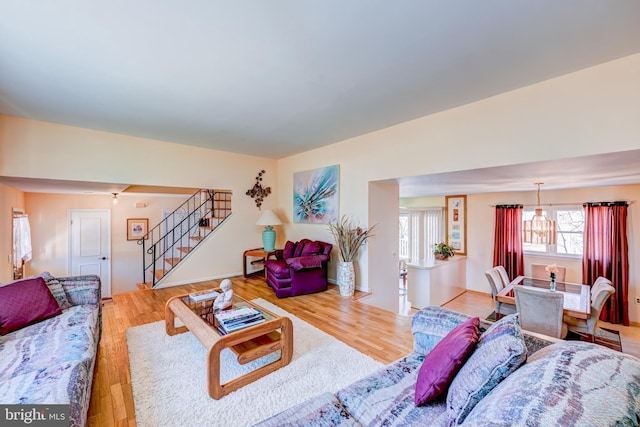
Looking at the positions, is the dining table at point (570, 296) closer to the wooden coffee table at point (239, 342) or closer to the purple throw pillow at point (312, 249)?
the purple throw pillow at point (312, 249)

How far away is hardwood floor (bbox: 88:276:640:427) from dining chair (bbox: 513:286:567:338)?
145 centimetres

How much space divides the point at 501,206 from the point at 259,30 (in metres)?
6.48

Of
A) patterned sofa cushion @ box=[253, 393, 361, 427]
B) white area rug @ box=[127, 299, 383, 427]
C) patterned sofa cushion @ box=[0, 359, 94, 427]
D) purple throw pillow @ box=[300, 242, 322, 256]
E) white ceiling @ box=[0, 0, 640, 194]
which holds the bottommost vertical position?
white area rug @ box=[127, 299, 383, 427]

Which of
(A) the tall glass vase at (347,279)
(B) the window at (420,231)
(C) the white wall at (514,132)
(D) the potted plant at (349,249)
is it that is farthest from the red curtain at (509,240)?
(A) the tall glass vase at (347,279)

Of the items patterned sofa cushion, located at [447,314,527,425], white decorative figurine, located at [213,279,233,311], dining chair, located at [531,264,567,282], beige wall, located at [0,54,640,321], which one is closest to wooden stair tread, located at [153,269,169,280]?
beige wall, located at [0,54,640,321]

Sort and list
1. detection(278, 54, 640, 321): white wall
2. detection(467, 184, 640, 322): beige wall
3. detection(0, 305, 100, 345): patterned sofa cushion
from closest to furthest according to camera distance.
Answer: detection(0, 305, 100, 345): patterned sofa cushion → detection(278, 54, 640, 321): white wall → detection(467, 184, 640, 322): beige wall

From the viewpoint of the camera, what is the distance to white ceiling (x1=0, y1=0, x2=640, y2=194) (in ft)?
5.46

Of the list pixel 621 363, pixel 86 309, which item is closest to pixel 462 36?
pixel 621 363

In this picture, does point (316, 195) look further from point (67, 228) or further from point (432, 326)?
point (67, 228)

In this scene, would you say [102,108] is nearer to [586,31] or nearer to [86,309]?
[86,309]

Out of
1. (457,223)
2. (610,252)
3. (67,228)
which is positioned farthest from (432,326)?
(67,228)

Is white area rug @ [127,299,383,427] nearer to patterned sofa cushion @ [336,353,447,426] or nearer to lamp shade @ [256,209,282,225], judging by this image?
patterned sofa cushion @ [336,353,447,426]

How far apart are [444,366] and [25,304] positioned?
127 inches

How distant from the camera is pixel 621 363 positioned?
101 centimetres
